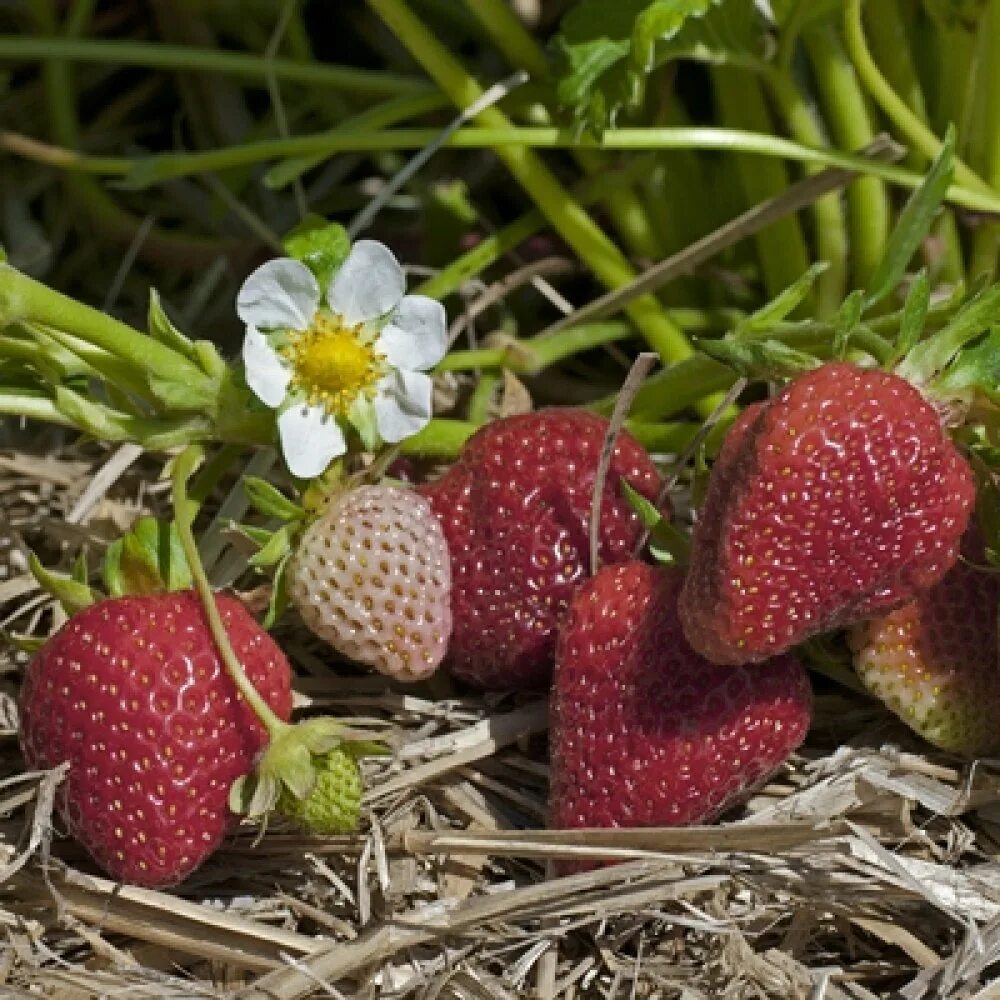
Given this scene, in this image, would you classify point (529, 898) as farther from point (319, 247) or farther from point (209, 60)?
point (209, 60)

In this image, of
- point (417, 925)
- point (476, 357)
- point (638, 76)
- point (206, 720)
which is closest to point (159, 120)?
point (476, 357)

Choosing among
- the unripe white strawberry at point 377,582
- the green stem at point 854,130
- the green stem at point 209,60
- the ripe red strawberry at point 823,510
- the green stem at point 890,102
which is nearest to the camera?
the ripe red strawberry at point 823,510

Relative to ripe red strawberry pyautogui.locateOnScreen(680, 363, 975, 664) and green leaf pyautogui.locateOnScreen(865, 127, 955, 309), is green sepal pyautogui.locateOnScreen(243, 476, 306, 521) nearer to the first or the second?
ripe red strawberry pyautogui.locateOnScreen(680, 363, 975, 664)

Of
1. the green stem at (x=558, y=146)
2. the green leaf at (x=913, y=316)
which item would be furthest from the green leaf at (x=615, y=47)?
the green leaf at (x=913, y=316)

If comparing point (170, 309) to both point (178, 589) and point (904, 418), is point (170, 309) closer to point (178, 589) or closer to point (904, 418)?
point (178, 589)

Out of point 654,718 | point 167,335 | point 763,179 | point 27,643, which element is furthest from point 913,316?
point 27,643

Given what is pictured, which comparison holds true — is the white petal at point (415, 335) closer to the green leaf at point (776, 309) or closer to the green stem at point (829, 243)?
the green leaf at point (776, 309)

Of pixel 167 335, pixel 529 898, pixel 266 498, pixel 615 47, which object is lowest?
pixel 529 898

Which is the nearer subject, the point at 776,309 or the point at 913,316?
the point at 913,316
